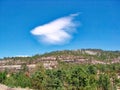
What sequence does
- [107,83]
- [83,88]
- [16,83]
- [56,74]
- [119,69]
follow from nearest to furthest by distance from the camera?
[83,88]
[16,83]
[107,83]
[56,74]
[119,69]

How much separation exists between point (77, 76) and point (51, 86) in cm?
787

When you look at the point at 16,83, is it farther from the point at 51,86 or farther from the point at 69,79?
the point at 69,79

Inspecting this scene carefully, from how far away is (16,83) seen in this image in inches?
2773

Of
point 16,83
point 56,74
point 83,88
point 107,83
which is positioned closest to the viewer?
point 83,88

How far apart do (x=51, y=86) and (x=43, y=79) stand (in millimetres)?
3577

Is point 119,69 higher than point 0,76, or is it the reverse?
point 119,69

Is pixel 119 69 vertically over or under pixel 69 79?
over

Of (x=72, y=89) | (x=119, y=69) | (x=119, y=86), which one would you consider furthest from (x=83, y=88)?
(x=119, y=69)

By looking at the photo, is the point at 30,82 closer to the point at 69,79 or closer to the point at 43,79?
the point at 43,79

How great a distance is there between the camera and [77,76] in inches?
2874

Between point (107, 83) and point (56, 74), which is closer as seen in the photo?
point (107, 83)

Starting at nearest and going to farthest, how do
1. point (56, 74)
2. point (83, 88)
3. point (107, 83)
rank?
point (83, 88), point (107, 83), point (56, 74)

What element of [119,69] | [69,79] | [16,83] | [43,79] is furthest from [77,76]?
[119,69]

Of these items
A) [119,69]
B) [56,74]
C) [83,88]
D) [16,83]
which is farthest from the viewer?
[119,69]
